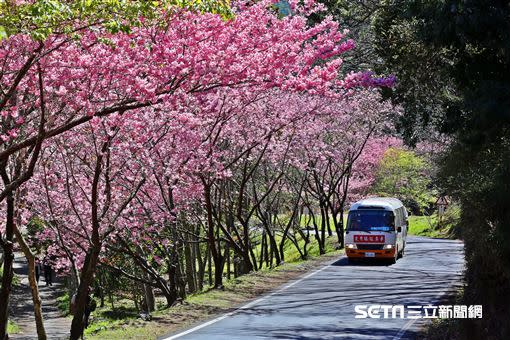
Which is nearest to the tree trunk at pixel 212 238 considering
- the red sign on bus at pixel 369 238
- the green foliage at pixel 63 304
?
the red sign on bus at pixel 369 238

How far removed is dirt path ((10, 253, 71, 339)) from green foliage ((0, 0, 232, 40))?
2049 cm

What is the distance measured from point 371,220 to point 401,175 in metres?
30.3

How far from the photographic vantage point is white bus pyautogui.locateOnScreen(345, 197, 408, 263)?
28.2 m

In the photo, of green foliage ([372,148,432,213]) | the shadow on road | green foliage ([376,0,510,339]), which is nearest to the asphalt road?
the shadow on road

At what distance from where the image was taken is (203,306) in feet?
61.2

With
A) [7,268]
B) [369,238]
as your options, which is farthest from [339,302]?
[369,238]

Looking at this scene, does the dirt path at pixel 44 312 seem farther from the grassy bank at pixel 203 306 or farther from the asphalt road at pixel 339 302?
the asphalt road at pixel 339 302

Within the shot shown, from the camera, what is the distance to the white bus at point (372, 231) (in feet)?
92.7

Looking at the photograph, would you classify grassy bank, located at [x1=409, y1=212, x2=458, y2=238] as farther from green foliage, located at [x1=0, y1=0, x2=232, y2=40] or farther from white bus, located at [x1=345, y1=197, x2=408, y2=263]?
green foliage, located at [x1=0, y1=0, x2=232, y2=40]

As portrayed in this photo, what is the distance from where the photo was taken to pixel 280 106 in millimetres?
27609

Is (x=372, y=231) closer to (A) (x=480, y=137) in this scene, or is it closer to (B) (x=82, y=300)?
(B) (x=82, y=300)

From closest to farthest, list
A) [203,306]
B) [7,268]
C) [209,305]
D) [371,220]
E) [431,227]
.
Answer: [7,268] → [203,306] → [209,305] → [371,220] → [431,227]

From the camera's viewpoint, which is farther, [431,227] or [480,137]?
[431,227]

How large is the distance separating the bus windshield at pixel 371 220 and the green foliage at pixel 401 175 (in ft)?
95.3
